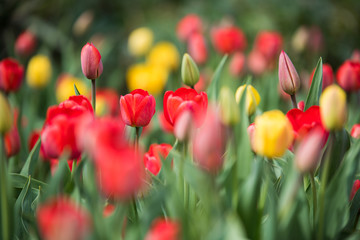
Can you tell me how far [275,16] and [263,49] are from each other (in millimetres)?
1304

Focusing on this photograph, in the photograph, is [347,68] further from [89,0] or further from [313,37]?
[89,0]

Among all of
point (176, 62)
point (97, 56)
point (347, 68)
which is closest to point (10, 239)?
point (97, 56)

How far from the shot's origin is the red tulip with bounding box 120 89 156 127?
968 mm

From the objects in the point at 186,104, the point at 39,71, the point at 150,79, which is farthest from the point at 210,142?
the point at 39,71

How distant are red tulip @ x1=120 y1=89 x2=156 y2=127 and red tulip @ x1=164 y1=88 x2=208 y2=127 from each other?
0.04 metres

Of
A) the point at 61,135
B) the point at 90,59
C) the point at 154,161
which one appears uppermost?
the point at 90,59

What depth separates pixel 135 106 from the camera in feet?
3.18

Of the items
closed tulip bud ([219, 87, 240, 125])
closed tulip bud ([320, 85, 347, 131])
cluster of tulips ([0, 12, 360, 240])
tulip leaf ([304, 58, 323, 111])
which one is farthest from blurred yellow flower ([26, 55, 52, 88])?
closed tulip bud ([320, 85, 347, 131])

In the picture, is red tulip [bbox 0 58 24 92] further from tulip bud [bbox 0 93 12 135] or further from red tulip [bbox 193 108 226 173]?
red tulip [bbox 193 108 226 173]

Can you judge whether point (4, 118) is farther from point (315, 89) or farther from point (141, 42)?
point (141, 42)

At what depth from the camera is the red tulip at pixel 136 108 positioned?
38.1 inches

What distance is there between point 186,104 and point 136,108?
113 millimetres

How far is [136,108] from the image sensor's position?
0.97 m

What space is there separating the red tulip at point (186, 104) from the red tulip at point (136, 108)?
4 cm
